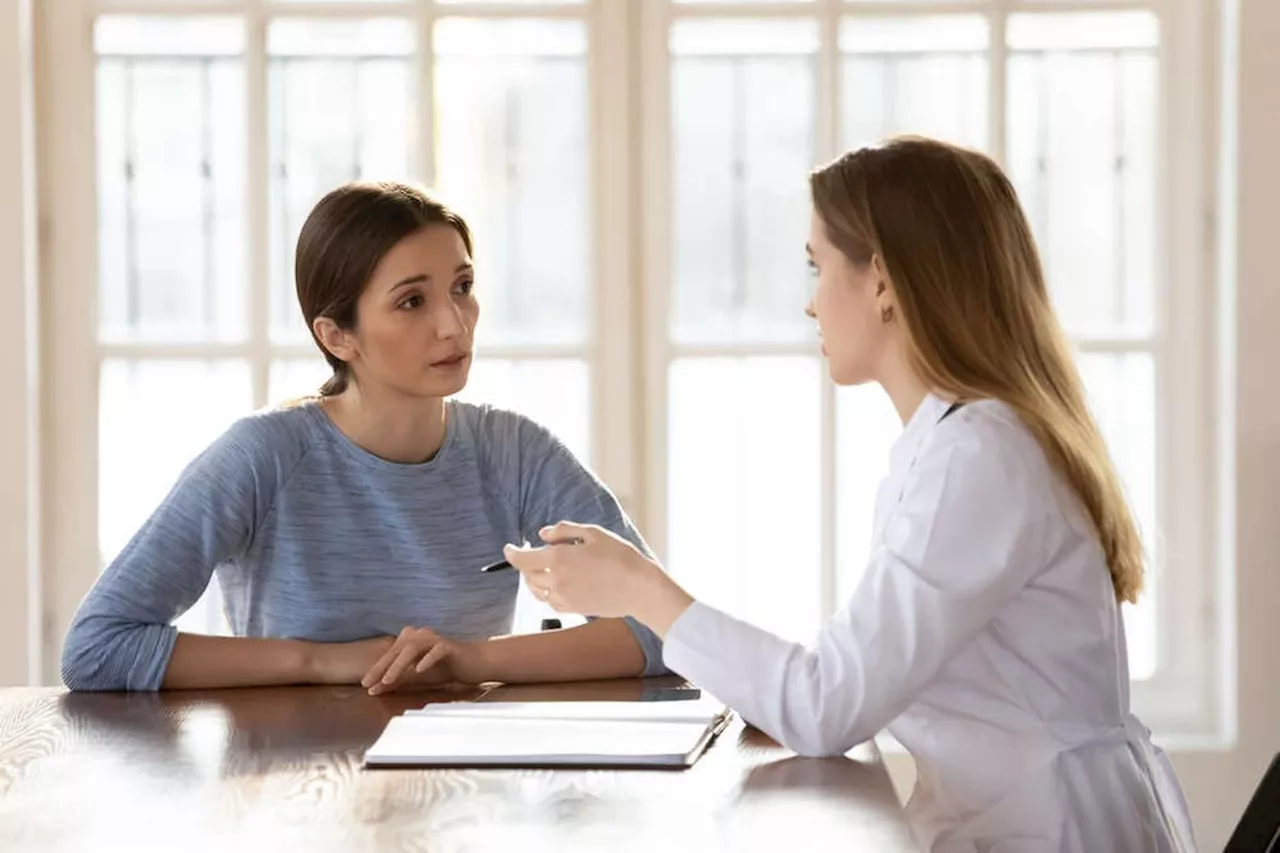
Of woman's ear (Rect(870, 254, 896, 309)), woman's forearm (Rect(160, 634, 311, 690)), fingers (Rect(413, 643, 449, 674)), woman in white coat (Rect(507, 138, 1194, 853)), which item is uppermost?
woman's ear (Rect(870, 254, 896, 309))

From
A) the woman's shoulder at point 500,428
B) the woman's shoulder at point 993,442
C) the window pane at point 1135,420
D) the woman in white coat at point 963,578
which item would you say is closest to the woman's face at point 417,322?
the woman's shoulder at point 500,428

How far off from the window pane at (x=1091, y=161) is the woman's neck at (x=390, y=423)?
1.72 metres

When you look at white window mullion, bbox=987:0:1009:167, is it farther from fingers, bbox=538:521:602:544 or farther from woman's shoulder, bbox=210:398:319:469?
fingers, bbox=538:521:602:544

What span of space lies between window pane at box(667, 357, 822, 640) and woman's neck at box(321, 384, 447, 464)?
4.31 feet

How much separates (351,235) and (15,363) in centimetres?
146

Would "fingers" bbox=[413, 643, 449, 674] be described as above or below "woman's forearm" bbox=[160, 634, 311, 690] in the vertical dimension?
above

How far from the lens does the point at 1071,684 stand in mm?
1759

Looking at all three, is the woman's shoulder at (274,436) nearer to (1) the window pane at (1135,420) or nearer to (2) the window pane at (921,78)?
(2) the window pane at (921,78)

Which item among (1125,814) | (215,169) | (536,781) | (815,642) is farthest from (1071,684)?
(215,169)

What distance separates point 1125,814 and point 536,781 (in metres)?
0.58

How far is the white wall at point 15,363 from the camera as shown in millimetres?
3607

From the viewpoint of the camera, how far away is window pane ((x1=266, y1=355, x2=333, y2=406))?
376cm

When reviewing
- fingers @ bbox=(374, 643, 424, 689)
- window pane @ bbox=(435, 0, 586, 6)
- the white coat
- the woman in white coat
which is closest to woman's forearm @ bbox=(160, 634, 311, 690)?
fingers @ bbox=(374, 643, 424, 689)

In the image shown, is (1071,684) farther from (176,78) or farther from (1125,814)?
(176,78)
